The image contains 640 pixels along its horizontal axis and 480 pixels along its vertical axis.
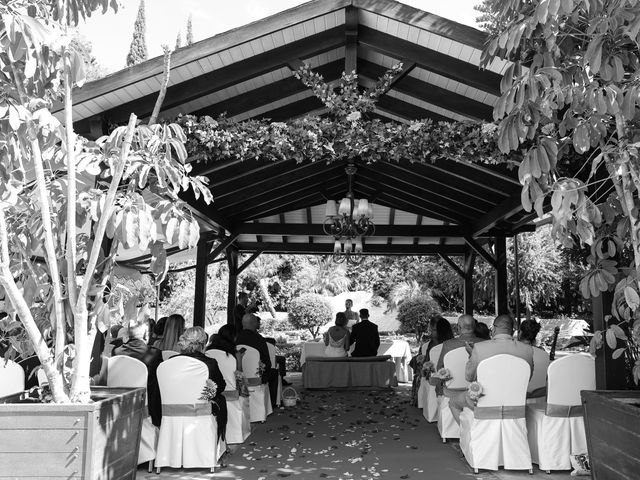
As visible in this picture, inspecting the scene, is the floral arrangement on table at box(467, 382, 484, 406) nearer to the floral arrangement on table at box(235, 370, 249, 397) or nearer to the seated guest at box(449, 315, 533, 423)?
the seated guest at box(449, 315, 533, 423)

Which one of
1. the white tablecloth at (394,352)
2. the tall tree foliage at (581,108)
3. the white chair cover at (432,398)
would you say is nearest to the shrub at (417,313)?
the white tablecloth at (394,352)

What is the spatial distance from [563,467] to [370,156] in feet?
9.42

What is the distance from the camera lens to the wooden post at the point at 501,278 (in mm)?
10000

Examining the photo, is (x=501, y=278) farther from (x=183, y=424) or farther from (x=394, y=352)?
(x=183, y=424)

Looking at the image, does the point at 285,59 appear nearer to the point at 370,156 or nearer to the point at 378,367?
the point at 370,156

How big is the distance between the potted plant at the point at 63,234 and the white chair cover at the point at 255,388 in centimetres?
289

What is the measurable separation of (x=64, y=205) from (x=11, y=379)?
246 cm

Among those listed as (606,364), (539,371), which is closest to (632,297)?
(606,364)

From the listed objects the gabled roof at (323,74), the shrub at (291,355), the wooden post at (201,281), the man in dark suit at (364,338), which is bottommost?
the shrub at (291,355)

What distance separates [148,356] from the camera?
4777mm

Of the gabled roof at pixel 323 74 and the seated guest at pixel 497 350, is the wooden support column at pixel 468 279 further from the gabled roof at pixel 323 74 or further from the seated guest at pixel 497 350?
the seated guest at pixel 497 350

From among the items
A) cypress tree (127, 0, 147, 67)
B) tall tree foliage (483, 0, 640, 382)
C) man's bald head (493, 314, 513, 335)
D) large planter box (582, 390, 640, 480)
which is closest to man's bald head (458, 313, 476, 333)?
man's bald head (493, 314, 513, 335)

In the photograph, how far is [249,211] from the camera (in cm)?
1060

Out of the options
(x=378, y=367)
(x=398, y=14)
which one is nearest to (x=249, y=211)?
(x=378, y=367)
